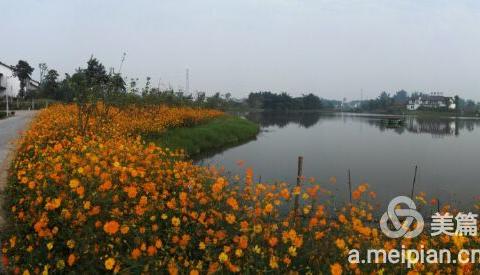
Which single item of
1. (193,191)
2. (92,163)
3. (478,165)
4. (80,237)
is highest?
(92,163)

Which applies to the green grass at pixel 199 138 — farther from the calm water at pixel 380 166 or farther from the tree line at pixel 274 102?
the tree line at pixel 274 102

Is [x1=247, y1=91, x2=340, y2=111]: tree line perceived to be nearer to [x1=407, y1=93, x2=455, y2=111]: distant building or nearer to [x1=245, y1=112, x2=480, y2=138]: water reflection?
[x1=407, y1=93, x2=455, y2=111]: distant building

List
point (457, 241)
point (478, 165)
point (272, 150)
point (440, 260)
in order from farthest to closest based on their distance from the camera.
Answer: point (272, 150) < point (478, 165) < point (440, 260) < point (457, 241)

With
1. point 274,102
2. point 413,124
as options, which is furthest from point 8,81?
point 274,102


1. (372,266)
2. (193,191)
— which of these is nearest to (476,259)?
(372,266)

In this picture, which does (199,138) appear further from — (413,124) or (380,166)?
(413,124)

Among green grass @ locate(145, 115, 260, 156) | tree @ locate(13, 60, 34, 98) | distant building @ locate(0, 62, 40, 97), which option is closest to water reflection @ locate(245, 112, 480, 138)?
green grass @ locate(145, 115, 260, 156)

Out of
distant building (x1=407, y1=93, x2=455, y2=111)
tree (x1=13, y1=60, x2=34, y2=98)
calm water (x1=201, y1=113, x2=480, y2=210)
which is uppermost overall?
tree (x1=13, y1=60, x2=34, y2=98)

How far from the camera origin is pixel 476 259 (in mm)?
3732

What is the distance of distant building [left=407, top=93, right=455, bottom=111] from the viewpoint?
103806mm

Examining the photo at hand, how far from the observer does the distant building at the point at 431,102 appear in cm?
10381

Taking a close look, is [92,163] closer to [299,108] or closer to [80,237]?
[80,237]

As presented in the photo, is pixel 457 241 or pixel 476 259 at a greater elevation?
pixel 457 241

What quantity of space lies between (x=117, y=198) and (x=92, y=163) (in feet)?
2.92
